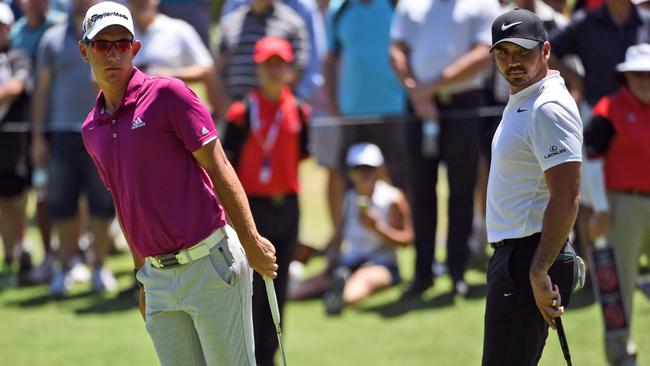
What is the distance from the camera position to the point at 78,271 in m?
10.9

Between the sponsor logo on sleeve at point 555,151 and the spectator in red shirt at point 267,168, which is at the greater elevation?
the sponsor logo on sleeve at point 555,151

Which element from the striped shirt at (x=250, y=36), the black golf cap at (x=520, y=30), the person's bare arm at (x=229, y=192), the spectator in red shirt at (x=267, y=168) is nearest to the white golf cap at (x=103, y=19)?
the person's bare arm at (x=229, y=192)

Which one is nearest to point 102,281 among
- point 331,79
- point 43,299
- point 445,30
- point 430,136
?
point 43,299

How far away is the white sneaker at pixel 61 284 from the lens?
1033 cm

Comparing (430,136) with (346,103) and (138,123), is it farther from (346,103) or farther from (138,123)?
(138,123)

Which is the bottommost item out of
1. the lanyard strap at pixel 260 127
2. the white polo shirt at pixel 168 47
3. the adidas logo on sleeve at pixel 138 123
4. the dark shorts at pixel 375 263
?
the dark shorts at pixel 375 263

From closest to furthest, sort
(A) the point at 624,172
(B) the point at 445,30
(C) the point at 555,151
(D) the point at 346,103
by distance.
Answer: (C) the point at 555,151 < (A) the point at 624,172 < (B) the point at 445,30 < (D) the point at 346,103

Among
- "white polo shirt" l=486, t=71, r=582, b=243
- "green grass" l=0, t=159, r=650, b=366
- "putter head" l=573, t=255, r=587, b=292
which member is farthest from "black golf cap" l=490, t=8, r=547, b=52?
"green grass" l=0, t=159, r=650, b=366

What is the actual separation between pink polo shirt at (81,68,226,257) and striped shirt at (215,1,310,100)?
16.2ft

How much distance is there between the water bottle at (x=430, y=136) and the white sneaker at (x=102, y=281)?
10.1 ft

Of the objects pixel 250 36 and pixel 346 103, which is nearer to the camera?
pixel 250 36

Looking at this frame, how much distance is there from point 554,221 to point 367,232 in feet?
17.0

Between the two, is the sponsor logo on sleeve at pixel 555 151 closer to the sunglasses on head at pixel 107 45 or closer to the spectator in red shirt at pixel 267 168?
the sunglasses on head at pixel 107 45

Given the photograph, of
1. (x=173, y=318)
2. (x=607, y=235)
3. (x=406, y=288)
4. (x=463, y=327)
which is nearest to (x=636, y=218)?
(x=607, y=235)
